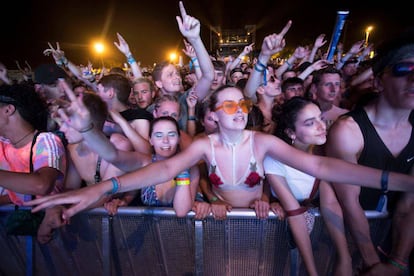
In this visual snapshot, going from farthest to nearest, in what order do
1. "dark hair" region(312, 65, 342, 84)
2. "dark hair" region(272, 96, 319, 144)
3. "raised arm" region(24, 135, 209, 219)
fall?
1. "dark hair" region(312, 65, 342, 84)
2. "dark hair" region(272, 96, 319, 144)
3. "raised arm" region(24, 135, 209, 219)

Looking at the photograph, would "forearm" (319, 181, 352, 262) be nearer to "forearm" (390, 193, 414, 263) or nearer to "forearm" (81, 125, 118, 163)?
"forearm" (390, 193, 414, 263)

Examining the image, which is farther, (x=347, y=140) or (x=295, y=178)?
(x=295, y=178)

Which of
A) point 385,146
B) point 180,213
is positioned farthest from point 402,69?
point 180,213

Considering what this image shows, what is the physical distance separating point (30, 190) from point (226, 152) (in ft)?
5.35

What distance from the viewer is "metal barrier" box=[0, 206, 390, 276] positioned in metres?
1.86

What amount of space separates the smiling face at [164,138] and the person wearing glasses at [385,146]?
149cm

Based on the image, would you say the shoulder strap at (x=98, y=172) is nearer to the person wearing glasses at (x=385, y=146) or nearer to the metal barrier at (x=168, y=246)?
the metal barrier at (x=168, y=246)

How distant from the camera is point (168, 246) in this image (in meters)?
1.97

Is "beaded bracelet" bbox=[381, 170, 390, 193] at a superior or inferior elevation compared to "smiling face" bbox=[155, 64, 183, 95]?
inferior

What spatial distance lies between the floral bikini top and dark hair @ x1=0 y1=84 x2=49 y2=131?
1717 mm

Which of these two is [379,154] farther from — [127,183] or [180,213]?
[127,183]

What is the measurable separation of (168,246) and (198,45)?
2.11m

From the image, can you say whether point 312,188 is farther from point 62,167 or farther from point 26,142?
point 26,142

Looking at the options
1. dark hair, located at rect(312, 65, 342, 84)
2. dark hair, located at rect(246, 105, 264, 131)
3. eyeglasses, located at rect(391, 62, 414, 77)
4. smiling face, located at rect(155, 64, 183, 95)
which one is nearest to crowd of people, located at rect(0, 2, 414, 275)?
eyeglasses, located at rect(391, 62, 414, 77)
